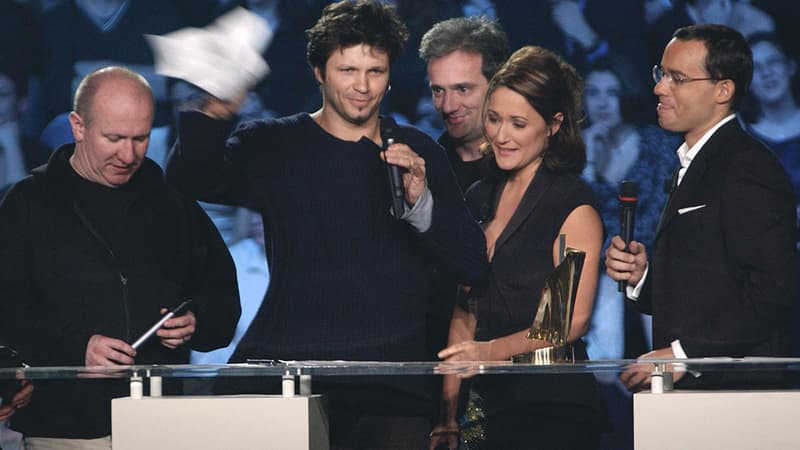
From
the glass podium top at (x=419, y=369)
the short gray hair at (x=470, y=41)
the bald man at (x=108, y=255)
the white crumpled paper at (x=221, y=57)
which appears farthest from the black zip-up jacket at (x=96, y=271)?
the short gray hair at (x=470, y=41)

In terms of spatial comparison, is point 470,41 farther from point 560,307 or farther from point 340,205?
point 560,307

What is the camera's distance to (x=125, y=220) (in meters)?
3.58

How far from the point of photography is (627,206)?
9.84 ft

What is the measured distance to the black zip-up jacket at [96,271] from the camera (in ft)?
11.1

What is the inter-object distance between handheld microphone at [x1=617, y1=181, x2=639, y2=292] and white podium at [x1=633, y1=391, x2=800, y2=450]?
2.27 feet

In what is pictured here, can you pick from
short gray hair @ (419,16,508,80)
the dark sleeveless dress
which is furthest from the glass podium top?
short gray hair @ (419,16,508,80)

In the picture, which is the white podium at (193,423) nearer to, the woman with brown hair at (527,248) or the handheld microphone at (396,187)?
the woman with brown hair at (527,248)

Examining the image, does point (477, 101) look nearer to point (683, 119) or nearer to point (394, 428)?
point (683, 119)

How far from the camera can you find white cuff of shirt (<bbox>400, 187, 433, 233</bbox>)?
3074mm

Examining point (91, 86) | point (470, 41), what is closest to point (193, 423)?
point (91, 86)

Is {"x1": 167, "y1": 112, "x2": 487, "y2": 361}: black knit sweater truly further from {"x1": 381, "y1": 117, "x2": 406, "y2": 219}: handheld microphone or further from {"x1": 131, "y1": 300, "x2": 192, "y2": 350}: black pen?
{"x1": 131, "y1": 300, "x2": 192, "y2": 350}: black pen

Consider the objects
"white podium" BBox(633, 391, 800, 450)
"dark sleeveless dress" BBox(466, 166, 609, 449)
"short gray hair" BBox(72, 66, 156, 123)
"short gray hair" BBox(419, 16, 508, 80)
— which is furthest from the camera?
"short gray hair" BBox(419, 16, 508, 80)

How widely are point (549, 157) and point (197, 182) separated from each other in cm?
94

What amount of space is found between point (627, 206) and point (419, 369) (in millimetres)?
854
